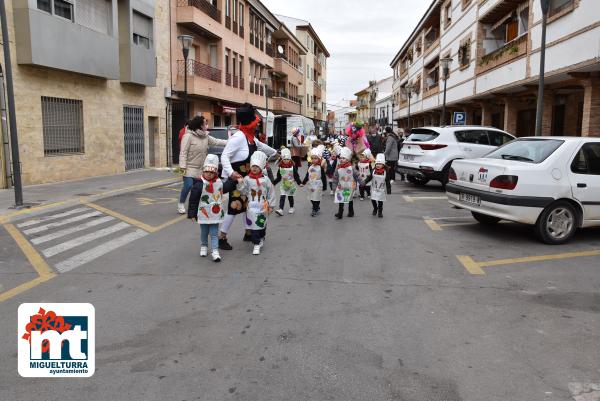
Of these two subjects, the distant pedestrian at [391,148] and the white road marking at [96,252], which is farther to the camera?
the distant pedestrian at [391,148]

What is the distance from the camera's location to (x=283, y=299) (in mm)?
4930

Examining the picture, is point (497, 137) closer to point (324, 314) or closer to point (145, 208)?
point (145, 208)

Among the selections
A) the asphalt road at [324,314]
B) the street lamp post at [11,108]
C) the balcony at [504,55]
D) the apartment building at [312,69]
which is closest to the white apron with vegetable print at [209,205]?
the asphalt road at [324,314]

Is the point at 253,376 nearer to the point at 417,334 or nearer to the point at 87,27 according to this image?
the point at 417,334

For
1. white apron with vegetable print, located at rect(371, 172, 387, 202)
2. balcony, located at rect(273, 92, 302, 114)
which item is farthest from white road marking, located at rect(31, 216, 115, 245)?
balcony, located at rect(273, 92, 302, 114)

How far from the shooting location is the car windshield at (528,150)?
7.64 metres

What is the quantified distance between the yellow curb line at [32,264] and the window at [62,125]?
25.5ft

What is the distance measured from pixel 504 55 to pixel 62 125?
629 inches

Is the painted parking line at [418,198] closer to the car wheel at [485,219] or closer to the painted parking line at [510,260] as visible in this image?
the car wheel at [485,219]

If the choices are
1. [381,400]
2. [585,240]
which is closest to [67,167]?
[585,240]

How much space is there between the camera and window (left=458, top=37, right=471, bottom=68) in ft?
82.6

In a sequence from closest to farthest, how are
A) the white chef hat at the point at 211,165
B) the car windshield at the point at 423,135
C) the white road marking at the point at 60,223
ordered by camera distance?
the white chef hat at the point at 211,165
the white road marking at the point at 60,223
the car windshield at the point at 423,135

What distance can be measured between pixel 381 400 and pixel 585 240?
20.1 feet

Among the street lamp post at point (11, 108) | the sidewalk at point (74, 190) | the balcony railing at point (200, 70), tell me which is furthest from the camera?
the balcony railing at point (200, 70)
